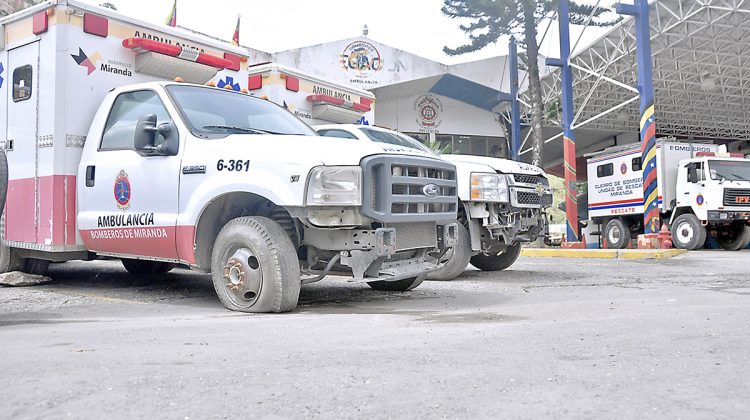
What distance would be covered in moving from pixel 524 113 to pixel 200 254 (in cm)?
2458

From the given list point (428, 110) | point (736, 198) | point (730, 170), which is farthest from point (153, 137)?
point (428, 110)

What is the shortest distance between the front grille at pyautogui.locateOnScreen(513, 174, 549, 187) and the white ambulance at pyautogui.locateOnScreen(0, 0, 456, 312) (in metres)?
2.19

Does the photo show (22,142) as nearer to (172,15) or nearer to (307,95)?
(172,15)

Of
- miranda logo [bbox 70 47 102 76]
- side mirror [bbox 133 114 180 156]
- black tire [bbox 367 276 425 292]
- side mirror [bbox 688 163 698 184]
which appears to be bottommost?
black tire [bbox 367 276 425 292]

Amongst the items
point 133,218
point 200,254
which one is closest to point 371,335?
point 200,254

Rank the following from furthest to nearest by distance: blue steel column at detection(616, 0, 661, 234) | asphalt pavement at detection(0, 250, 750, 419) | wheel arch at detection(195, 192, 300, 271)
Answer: blue steel column at detection(616, 0, 661, 234)
wheel arch at detection(195, 192, 300, 271)
asphalt pavement at detection(0, 250, 750, 419)

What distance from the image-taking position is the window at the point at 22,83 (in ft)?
20.8

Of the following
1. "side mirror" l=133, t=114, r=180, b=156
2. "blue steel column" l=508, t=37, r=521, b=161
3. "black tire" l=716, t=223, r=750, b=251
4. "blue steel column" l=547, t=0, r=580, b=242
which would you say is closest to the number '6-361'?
"side mirror" l=133, t=114, r=180, b=156

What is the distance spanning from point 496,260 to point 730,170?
31.5 feet

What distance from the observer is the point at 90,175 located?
590cm

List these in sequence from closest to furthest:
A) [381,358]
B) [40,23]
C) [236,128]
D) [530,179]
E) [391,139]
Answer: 1. [381,358]
2. [236,128]
3. [40,23]
4. [391,139]
5. [530,179]

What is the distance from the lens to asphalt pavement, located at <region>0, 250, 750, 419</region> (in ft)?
7.58

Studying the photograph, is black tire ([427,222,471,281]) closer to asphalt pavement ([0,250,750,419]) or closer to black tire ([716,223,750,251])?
asphalt pavement ([0,250,750,419])

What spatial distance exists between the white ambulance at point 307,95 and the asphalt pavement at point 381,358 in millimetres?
3767
